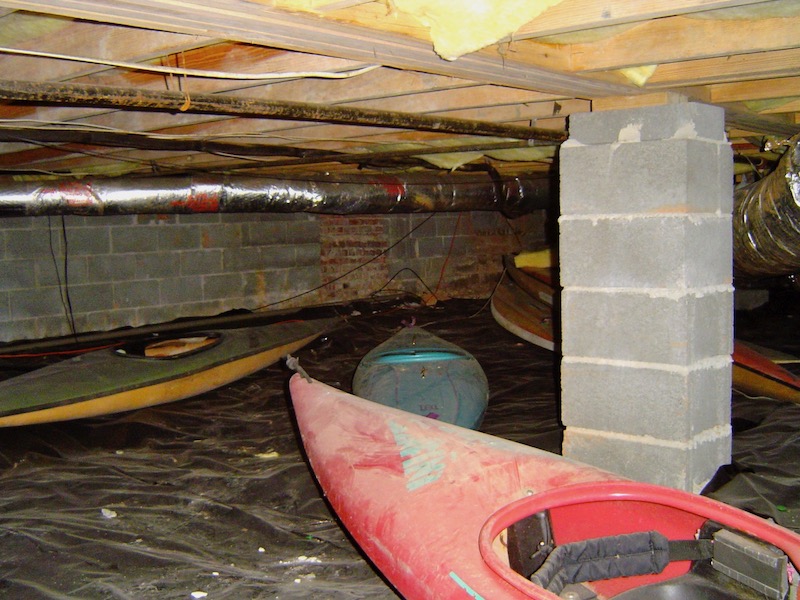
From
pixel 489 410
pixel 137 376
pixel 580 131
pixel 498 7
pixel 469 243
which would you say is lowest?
pixel 489 410

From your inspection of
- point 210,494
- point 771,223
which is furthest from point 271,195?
point 771,223

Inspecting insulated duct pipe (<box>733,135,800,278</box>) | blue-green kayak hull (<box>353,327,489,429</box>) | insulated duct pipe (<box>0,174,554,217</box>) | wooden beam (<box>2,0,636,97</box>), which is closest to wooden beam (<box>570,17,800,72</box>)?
wooden beam (<box>2,0,636,97</box>)

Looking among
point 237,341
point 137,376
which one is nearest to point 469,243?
point 237,341

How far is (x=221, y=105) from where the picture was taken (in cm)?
196

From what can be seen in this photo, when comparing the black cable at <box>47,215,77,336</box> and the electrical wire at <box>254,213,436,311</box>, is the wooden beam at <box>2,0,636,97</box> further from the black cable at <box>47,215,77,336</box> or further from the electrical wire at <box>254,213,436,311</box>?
the electrical wire at <box>254,213,436,311</box>

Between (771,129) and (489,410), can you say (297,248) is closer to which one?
(489,410)

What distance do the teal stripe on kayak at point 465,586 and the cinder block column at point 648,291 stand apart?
106cm

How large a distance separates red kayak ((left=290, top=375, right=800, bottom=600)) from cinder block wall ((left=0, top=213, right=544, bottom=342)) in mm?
4270

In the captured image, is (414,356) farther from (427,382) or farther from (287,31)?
(287,31)

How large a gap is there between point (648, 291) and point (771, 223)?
1145mm

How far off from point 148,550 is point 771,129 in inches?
133

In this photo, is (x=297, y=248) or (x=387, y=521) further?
(x=297, y=248)

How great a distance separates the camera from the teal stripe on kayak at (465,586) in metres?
1.37

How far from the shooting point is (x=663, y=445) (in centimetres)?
221
